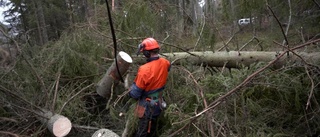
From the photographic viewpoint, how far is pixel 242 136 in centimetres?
284

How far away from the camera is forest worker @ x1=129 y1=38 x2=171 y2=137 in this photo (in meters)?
3.21

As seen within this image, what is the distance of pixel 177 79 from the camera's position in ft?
13.4

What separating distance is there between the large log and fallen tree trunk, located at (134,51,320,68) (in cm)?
89

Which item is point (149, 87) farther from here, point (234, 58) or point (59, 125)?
point (234, 58)

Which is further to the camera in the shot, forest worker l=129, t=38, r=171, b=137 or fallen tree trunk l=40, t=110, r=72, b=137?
fallen tree trunk l=40, t=110, r=72, b=137

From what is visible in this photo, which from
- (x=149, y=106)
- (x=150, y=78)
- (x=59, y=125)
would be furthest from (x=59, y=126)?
(x=150, y=78)

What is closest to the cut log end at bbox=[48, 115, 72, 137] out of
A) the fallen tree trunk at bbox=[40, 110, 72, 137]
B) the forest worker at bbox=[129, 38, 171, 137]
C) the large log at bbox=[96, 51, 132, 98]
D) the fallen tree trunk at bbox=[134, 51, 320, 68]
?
the fallen tree trunk at bbox=[40, 110, 72, 137]

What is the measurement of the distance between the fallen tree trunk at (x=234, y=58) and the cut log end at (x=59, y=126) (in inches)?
64.7

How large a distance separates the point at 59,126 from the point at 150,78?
1387 millimetres

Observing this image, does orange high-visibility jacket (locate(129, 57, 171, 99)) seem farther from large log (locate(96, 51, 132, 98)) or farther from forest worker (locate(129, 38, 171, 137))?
large log (locate(96, 51, 132, 98))

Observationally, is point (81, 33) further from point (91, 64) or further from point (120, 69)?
point (120, 69)

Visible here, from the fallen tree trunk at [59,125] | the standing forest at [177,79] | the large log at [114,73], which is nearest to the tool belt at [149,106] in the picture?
the standing forest at [177,79]

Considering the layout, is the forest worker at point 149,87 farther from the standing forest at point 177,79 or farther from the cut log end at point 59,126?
the cut log end at point 59,126

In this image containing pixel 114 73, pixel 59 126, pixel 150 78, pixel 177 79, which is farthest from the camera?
pixel 177 79
